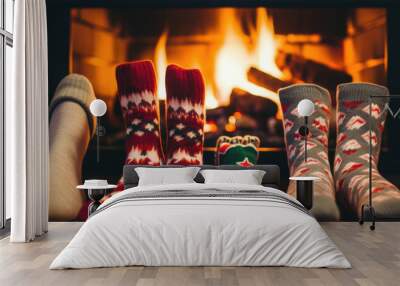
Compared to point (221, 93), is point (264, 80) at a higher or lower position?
higher

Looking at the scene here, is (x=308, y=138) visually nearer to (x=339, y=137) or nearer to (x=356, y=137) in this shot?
(x=339, y=137)

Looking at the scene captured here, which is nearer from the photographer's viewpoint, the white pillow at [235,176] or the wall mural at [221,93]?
the white pillow at [235,176]

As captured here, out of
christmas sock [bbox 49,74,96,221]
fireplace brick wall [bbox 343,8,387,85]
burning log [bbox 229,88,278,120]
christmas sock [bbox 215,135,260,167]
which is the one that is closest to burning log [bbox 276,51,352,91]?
fireplace brick wall [bbox 343,8,387,85]

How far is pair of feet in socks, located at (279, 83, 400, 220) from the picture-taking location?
22.7 feet

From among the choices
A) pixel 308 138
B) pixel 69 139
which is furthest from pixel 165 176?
pixel 308 138

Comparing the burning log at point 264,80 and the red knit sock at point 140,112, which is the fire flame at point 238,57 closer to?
the burning log at point 264,80

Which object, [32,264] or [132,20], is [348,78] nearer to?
[132,20]

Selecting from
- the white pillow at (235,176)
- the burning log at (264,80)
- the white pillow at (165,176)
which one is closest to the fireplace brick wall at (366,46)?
the burning log at (264,80)

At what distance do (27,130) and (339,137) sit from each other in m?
3.81

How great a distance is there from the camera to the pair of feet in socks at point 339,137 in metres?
6.92

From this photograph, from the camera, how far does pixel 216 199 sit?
467 cm

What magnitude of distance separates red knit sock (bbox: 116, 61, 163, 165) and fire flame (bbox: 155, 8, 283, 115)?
16cm

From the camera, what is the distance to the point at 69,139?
698 centimetres

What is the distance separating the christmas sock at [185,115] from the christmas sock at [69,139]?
1.01 meters
